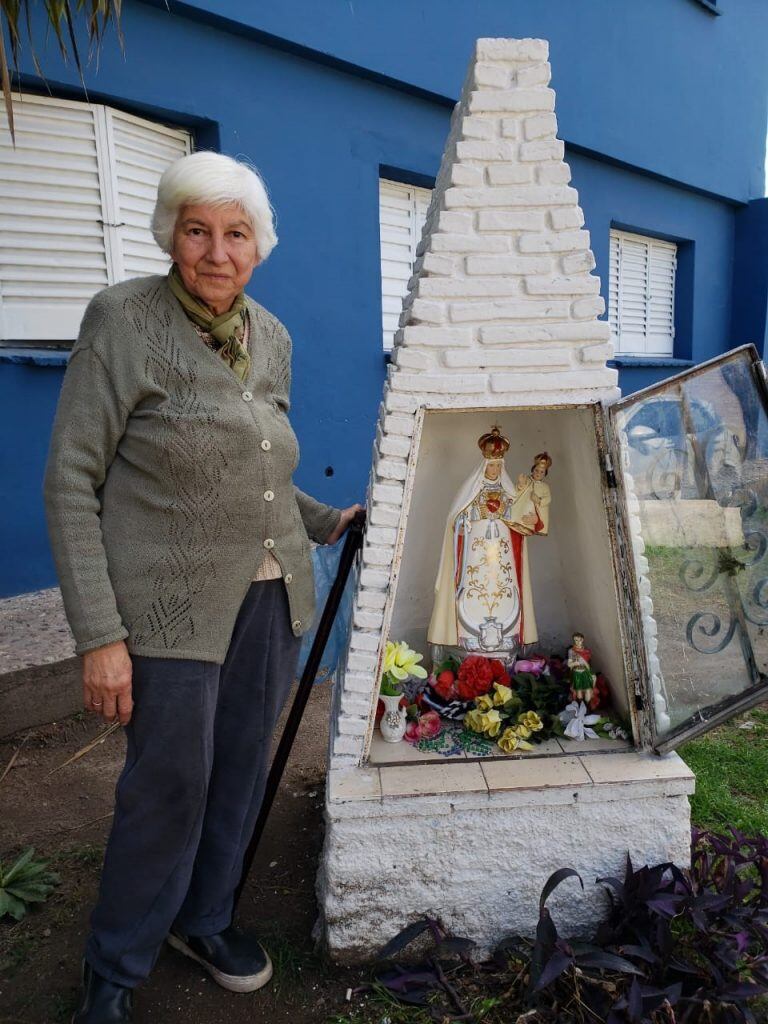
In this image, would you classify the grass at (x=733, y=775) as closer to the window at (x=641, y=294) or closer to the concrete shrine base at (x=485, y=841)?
the concrete shrine base at (x=485, y=841)

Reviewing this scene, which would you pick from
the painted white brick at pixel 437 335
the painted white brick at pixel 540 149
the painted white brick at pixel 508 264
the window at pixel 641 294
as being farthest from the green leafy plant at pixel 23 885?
the window at pixel 641 294

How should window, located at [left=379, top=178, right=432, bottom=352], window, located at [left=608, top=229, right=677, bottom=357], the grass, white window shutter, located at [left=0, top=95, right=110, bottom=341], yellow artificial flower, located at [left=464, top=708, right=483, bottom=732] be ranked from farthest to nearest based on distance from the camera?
window, located at [left=608, top=229, right=677, bottom=357]
window, located at [left=379, top=178, right=432, bottom=352]
white window shutter, located at [left=0, top=95, right=110, bottom=341]
the grass
yellow artificial flower, located at [left=464, top=708, right=483, bottom=732]

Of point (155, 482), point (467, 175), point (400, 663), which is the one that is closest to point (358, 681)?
point (400, 663)

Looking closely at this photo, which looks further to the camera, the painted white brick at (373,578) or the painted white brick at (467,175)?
the painted white brick at (373,578)

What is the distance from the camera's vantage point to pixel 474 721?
7.95 feet

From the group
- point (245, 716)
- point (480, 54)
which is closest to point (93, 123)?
point (480, 54)

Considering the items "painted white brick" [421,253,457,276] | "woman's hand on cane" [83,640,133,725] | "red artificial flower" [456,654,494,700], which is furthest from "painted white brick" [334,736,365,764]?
"painted white brick" [421,253,457,276]

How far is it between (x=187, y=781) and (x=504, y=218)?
5.48ft

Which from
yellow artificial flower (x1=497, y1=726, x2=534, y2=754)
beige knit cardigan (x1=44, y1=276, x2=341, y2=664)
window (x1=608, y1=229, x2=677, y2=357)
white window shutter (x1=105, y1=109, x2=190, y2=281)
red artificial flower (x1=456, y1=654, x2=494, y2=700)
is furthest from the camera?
window (x1=608, y1=229, x2=677, y2=357)

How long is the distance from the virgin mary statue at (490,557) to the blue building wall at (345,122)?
3.01 ft

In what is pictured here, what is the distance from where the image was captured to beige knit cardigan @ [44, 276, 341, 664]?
1571 millimetres

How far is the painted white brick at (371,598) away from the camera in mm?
2119

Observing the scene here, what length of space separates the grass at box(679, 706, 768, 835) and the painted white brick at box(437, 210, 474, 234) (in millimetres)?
2154

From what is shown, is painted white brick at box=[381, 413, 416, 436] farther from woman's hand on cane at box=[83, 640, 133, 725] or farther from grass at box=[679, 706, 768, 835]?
grass at box=[679, 706, 768, 835]
